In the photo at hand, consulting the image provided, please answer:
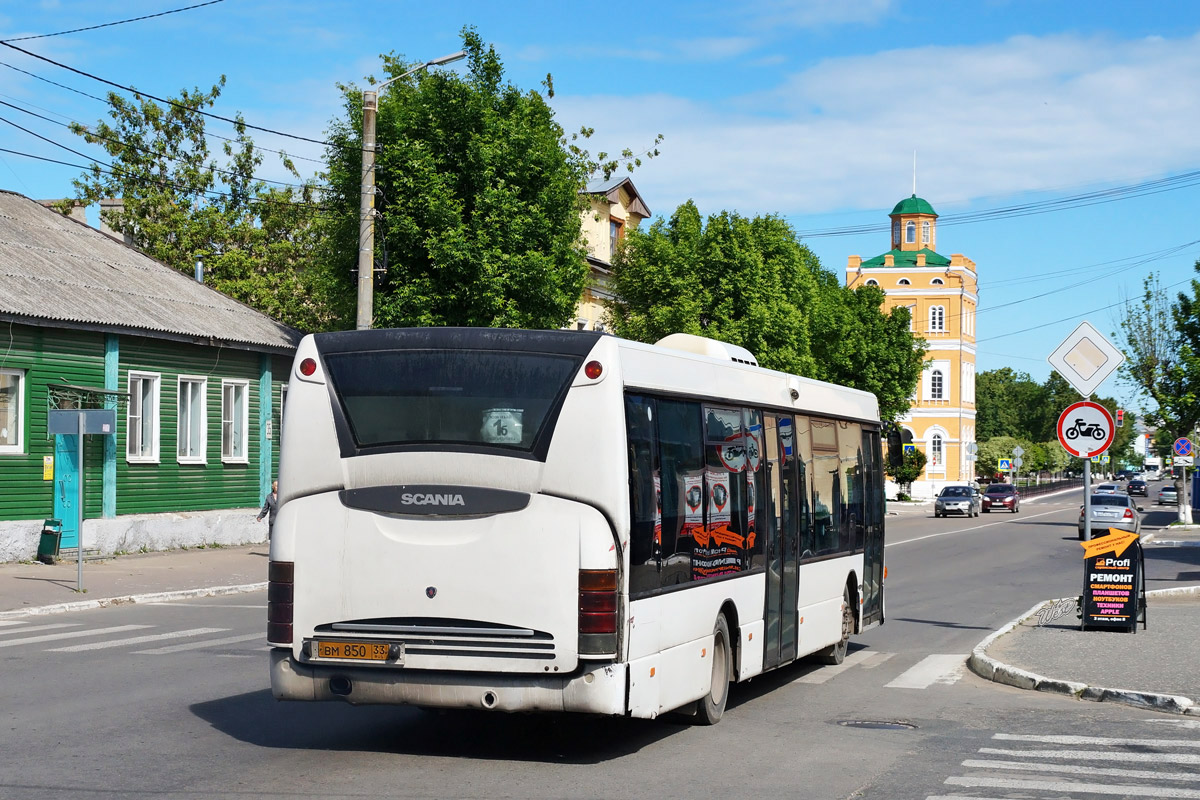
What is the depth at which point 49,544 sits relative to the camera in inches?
970

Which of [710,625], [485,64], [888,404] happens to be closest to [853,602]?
[710,625]

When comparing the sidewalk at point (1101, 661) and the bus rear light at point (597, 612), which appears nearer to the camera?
the bus rear light at point (597, 612)

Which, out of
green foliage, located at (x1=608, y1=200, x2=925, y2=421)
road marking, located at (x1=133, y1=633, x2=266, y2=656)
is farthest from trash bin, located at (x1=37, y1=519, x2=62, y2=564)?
green foliage, located at (x1=608, y1=200, x2=925, y2=421)

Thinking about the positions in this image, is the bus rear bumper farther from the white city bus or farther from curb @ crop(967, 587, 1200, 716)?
curb @ crop(967, 587, 1200, 716)

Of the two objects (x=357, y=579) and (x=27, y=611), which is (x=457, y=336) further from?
(x=27, y=611)

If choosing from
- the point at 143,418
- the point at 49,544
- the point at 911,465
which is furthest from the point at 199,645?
the point at 911,465

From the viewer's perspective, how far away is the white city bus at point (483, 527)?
834cm

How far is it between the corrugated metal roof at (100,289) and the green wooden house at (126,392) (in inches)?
1.9

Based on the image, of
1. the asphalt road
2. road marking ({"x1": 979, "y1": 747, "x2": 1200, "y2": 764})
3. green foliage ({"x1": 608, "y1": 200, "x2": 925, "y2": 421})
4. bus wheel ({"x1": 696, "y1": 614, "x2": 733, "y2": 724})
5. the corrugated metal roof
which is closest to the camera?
the asphalt road

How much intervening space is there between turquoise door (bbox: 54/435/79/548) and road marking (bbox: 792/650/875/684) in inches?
664

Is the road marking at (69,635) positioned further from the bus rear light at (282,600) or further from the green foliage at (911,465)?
the green foliage at (911,465)

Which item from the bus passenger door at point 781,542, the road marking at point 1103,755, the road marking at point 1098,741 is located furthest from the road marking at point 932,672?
the road marking at point 1103,755

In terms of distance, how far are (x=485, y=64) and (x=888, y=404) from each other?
45.8 metres

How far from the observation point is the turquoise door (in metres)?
26.4
